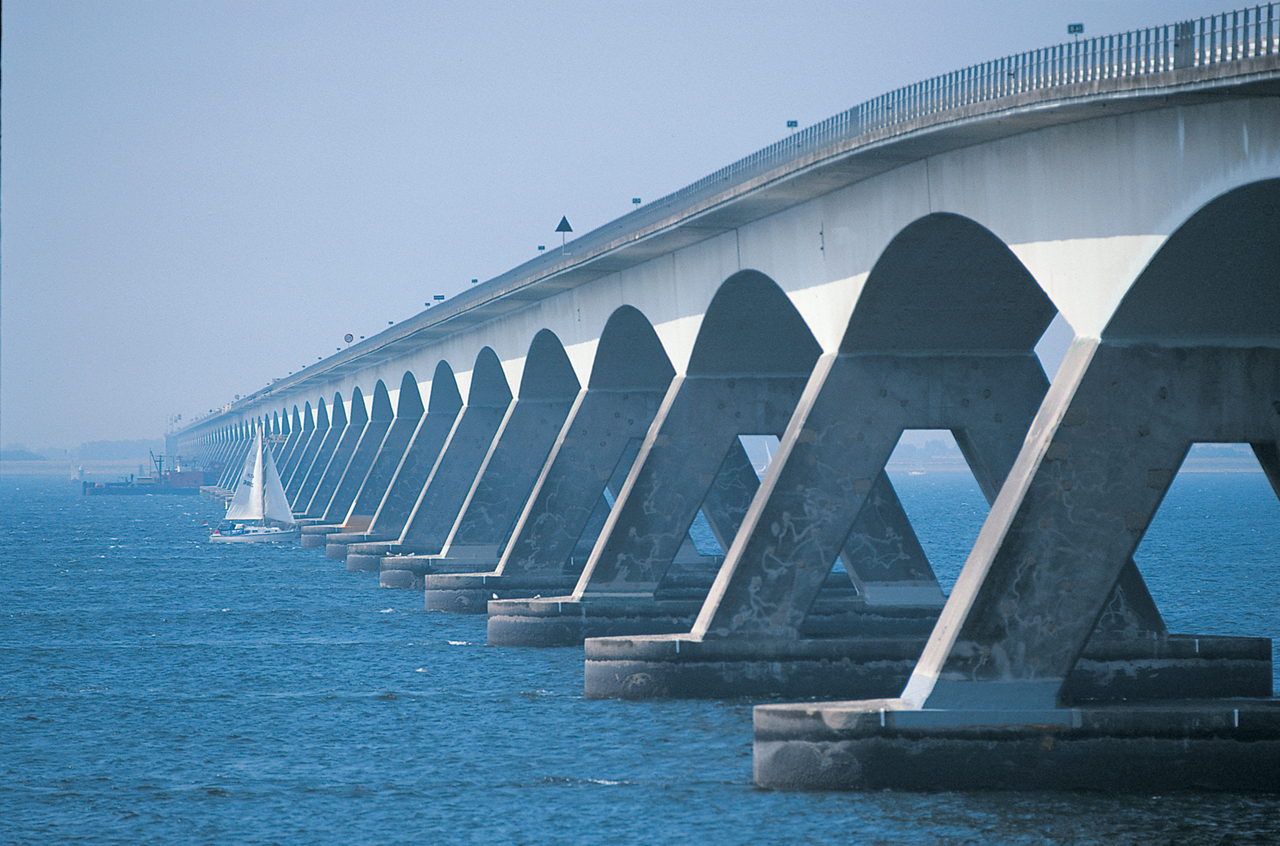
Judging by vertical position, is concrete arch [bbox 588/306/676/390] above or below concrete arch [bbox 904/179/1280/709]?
above

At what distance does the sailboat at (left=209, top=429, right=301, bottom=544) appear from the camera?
108m

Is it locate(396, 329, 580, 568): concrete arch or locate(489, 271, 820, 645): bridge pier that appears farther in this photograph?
locate(396, 329, 580, 568): concrete arch

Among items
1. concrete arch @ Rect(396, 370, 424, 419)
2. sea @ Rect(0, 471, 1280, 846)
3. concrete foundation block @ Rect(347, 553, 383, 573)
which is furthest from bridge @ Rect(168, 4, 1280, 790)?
concrete arch @ Rect(396, 370, 424, 419)

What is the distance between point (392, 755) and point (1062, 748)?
12.7 m

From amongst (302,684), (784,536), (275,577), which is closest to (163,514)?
(275,577)

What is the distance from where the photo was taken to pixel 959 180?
27.5m

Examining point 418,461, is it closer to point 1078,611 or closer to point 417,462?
point 417,462

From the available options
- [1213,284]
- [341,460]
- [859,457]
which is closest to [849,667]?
[859,457]

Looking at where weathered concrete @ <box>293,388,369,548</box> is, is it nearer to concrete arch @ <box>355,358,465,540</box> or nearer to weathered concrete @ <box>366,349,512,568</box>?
concrete arch @ <box>355,358,465,540</box>

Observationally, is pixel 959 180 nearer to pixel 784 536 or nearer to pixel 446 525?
pixel 784 536

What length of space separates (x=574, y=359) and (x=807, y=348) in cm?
1283

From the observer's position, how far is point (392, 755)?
97.9 ft

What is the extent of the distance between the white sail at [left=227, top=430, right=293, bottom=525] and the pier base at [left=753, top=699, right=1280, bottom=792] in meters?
91.7

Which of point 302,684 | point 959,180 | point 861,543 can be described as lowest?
point 302,684
